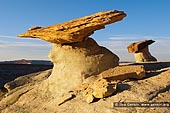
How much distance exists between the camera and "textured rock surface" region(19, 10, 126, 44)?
11752 mm

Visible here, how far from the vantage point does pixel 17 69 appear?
57000 millimetres

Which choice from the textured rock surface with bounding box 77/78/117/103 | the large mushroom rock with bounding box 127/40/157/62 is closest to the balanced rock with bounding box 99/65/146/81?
the textured rock surface with bounding box 77/78/117/103

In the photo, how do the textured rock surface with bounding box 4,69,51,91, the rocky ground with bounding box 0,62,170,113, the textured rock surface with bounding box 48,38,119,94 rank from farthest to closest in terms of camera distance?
the textured rock surface with bounding box 4,69,51,91, the textured rock surface with bounding box 48,38,119,94, the rocky ground with bounding box 0,62,170,113

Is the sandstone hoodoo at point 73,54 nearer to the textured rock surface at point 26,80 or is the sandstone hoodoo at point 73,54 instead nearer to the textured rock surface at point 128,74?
the textured rock surface at point 128,74

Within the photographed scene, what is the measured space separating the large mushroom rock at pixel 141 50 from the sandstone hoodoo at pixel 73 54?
9.73m

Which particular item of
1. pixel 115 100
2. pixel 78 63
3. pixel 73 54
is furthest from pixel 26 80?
pixel 115 100

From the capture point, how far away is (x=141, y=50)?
23328 mm

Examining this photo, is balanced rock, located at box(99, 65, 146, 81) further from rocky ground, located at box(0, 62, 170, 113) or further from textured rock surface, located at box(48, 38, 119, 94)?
textured rock surface, located at box(48, 38, 119, 94)

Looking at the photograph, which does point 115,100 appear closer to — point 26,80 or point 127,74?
point 127,74

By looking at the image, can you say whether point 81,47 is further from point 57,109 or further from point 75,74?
point 57,109

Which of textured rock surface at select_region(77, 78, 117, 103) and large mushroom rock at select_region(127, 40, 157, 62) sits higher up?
large mushroom rock at select_region(127, 40, 157, 62)

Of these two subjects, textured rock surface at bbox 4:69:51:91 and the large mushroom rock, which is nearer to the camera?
textured rock surface at bbox 4:69:51:91

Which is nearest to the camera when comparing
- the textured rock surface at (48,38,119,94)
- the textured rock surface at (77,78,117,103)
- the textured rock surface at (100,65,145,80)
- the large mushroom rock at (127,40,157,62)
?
the textured rock surface at (77,78,117,103)

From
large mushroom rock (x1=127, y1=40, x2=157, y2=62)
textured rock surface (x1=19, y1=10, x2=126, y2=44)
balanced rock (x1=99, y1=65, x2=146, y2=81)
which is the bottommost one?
balanced rock (x1=99, y1=65, x2=146, y2=81)
